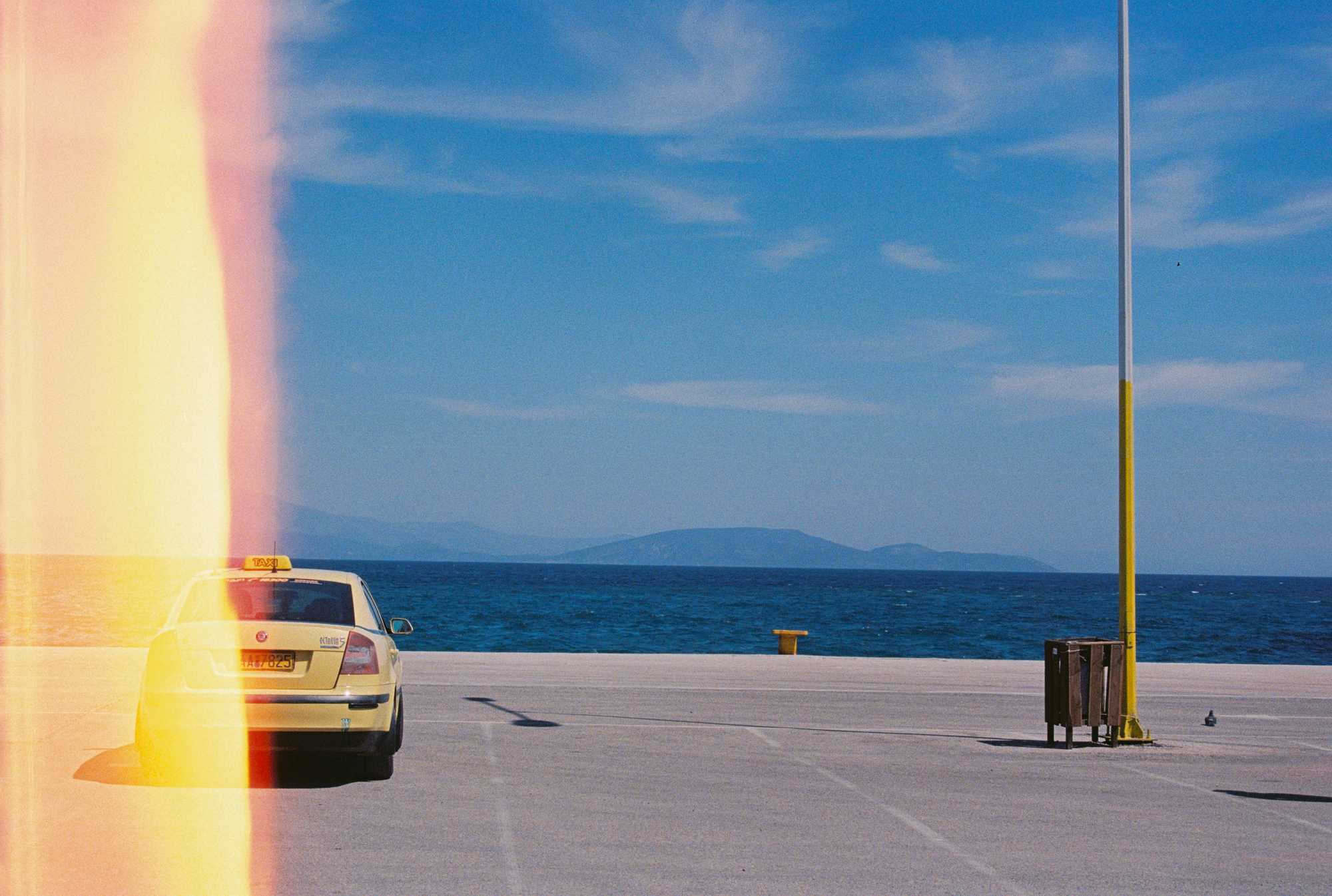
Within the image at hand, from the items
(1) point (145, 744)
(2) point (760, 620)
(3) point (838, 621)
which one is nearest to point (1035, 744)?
(1) point (145, 744)

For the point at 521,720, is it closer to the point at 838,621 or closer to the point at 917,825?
the point at 917,825

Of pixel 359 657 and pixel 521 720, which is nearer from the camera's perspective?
pixel 359 657

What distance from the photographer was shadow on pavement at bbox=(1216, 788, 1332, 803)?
1053 centimetres

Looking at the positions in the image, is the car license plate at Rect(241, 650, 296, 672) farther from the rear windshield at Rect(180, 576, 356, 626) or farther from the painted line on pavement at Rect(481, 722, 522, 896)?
the painted line on pavement at Rect(481, 722, 522, 896)

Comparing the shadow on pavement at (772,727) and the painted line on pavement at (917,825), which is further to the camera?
the shadow on pavement at (772,727)

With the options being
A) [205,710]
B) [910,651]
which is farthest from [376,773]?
[910,651]

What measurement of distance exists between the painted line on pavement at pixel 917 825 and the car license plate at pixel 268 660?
13.5 feet

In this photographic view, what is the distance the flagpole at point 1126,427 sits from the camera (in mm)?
13797

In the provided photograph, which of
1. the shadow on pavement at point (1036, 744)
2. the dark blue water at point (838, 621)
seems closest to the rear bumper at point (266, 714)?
the shadow on pavement at point (1036, 744)

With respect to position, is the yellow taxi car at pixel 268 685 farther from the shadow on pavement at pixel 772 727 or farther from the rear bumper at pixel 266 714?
the shadow on pavement at pixel 772 727

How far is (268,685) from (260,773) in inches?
46.7

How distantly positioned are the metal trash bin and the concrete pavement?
1.13ft

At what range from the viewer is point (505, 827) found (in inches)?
337

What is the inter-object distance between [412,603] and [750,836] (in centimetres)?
8444
